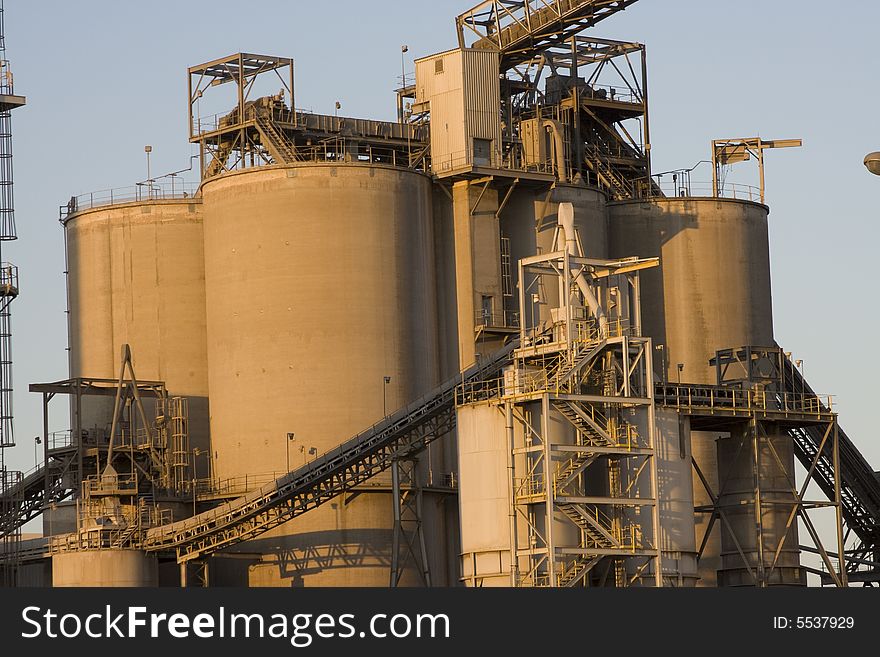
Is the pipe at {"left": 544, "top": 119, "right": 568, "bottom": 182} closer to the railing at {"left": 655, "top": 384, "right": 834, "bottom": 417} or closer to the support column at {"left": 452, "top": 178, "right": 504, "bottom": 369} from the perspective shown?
the support column at {"left": 452, "top": 178, "right": 504, "bottom": 369}

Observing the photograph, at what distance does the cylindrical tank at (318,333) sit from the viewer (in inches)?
3723

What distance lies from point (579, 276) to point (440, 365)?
55.8 feet

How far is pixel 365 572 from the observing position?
93.7m

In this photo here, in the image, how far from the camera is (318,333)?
313 feet

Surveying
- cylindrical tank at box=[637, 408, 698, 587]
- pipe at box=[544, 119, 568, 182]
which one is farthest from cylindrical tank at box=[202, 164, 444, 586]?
cylindrical tank at box=[637, 408, 698, 587]

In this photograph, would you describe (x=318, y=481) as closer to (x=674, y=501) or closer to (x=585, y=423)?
(x=585, y=423)

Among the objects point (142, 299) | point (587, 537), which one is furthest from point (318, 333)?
point (587, 537)

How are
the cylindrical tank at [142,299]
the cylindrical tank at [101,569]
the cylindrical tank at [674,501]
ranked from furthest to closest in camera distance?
the cylindrical tank at [142,299]
the cylindrical tank at [101,569]
the cylindrical tank at [674,501]

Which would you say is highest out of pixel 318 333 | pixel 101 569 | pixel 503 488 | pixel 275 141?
pixel 275 141

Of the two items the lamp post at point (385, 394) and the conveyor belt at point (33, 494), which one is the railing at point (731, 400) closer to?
the lamp post at point (385, 394)

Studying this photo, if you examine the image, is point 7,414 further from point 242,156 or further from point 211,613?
point 211,613

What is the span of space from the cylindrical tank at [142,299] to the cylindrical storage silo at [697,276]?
785 inches

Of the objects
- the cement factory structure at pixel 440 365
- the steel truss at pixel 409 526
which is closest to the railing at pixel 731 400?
the cement factory structure at pixel 440 365

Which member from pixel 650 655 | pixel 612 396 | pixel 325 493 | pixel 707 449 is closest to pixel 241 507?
pixel 325 493
